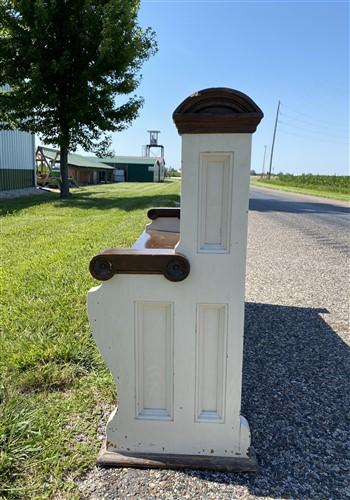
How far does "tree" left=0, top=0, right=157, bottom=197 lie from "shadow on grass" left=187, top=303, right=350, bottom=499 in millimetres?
14428

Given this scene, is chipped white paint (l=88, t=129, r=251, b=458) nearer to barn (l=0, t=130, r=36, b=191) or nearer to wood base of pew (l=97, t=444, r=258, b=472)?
wood base of pew (l=97, t=444, r=258, b=472)

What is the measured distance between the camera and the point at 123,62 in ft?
52.0

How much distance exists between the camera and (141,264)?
178 cm

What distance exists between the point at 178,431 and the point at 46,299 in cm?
230

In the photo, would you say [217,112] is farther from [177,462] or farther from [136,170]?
[136,170]

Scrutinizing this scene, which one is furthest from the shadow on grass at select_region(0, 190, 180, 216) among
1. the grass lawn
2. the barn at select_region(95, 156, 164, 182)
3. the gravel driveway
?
A: the barn at select_region(95, 156, 164, 182)

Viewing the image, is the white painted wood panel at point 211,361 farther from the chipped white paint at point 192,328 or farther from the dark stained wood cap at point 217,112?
the dark stained wood cap at point 217,112

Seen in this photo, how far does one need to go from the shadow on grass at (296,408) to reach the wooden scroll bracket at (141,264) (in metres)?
0.94

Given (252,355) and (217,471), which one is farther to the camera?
(252,355)

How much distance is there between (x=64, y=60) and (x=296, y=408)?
1571 centimetres

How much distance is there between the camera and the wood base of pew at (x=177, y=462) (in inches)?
74.0

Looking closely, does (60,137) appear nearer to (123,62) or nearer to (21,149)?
(123,62)

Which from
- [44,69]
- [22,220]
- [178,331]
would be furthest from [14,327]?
[44,69]

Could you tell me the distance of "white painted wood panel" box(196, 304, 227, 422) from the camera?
72.8 inches
